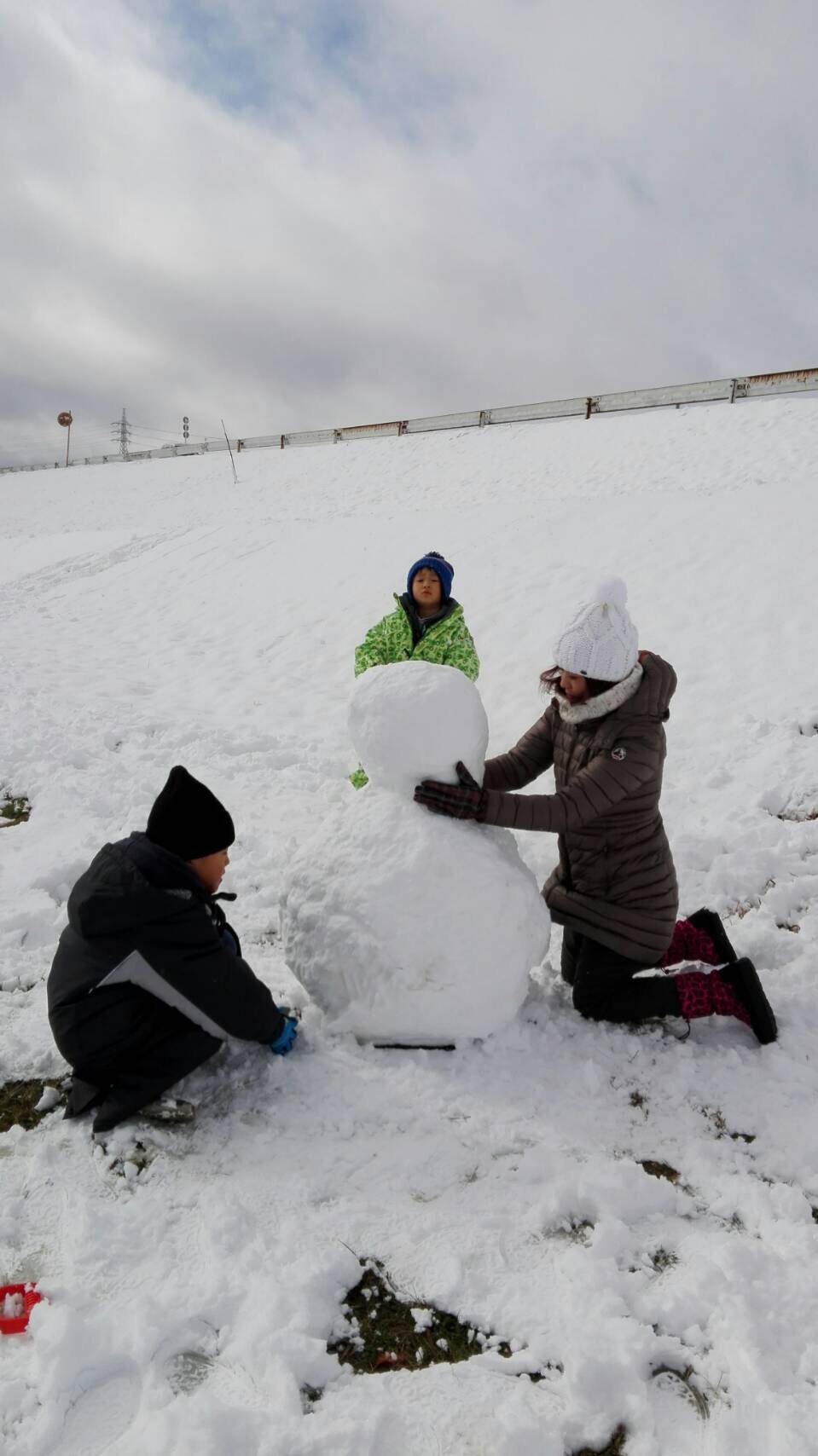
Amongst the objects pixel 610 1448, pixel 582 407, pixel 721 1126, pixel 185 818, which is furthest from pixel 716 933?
pixel 582 407

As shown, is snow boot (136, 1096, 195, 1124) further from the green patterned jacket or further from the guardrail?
the guardrail

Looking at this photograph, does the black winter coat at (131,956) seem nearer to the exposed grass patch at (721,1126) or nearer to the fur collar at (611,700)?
the fur collar at (611,700)

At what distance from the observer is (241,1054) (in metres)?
2.90

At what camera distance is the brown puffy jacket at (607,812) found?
3.03 metres

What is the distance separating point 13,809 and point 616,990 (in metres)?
3.96

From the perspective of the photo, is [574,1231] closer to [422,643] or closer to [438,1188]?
[438,1188]

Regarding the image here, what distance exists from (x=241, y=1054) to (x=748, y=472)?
445 inches

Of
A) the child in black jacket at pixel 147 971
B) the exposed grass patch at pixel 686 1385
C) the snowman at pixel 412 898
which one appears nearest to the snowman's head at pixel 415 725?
the snowman at pixel 412 898

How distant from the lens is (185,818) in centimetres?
266

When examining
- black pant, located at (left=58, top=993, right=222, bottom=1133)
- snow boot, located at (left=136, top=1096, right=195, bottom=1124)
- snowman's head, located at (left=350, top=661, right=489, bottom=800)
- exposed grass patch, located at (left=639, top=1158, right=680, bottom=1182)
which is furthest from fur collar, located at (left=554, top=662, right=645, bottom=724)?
snow boot, located at (left=136, top=1096, right=195, bottom=1124)

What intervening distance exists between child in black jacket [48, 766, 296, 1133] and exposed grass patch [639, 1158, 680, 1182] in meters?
1.37

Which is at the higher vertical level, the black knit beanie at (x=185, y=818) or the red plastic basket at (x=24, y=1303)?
the black knit beanie at (x=185, y=818)

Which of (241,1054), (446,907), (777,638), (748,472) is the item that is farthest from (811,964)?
(748,472)

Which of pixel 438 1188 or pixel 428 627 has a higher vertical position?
pixel 428 627
